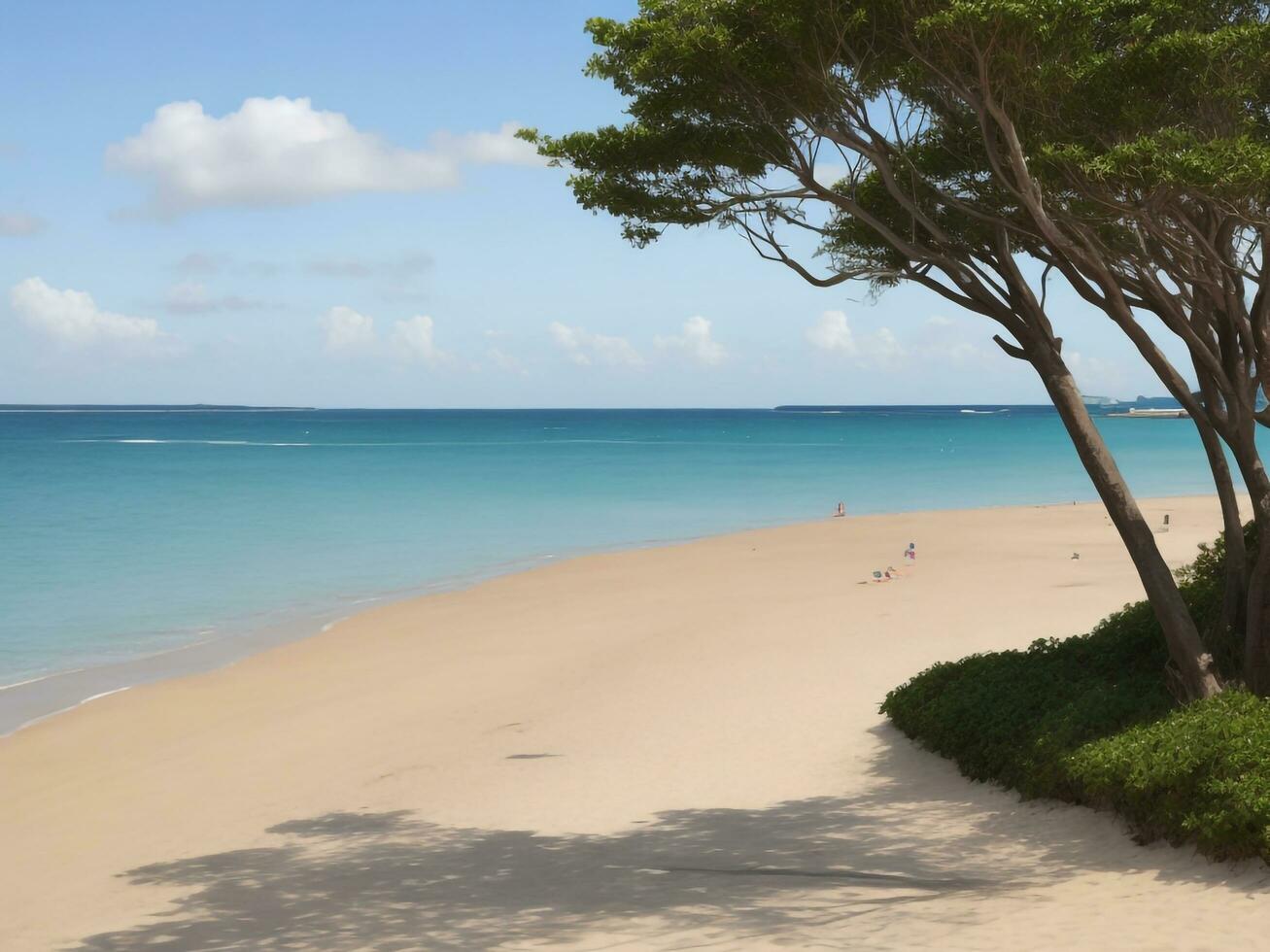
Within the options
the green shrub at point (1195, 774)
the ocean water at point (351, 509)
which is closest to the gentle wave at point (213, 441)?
the ocean water at point (351, 509)

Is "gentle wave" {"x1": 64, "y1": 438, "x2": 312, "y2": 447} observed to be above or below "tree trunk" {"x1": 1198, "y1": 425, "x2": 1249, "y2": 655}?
above

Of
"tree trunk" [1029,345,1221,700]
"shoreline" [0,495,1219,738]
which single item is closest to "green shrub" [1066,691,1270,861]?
"tree trunk" [1029,345,1221,700]

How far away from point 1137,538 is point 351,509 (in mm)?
39799

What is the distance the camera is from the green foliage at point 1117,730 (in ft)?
25.2

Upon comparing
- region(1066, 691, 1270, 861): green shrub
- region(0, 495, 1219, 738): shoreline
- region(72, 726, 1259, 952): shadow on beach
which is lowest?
region(0, 495, 1219, 738): shoreline

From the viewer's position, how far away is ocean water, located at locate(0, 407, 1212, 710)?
24359mm

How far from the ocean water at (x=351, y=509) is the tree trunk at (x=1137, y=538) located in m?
15.8

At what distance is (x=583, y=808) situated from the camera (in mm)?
10477

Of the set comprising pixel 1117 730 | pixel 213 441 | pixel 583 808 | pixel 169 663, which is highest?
pixel 213 441

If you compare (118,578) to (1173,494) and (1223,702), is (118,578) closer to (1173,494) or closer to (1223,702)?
(1223,702)

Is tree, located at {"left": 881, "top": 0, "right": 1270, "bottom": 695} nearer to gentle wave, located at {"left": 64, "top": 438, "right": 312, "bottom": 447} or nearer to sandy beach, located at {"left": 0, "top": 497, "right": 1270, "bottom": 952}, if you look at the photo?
sandy beach, located at {"left": 0, "top": 497, "right": 1270, "bottom": 952}

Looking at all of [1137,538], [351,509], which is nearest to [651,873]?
[1137,538]

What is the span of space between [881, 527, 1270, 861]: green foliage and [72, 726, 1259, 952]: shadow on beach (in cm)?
24

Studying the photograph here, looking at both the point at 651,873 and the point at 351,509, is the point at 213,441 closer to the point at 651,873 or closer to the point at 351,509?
the point at 351,509
